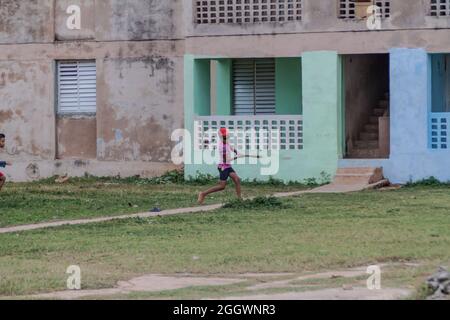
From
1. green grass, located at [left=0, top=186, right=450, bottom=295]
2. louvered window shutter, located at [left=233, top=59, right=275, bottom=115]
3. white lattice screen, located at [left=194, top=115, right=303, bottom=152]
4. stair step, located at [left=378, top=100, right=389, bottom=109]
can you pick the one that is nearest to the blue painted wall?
white lattice screen, located at [left=194, top=115, right=303, bottom=152]

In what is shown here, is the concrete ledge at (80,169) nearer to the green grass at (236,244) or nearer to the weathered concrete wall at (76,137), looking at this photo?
the weathered concrete wall at (76,137)

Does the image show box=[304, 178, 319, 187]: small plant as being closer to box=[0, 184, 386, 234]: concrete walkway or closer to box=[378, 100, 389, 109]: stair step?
box=[0, 184, 386, 234]: concrete walkway

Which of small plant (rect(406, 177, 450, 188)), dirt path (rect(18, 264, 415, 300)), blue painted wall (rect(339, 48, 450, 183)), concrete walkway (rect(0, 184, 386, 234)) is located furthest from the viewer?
blue painted wall (rect(339, 48, 450, 183))

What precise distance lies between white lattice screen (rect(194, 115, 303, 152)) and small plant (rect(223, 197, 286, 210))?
6.11 metres

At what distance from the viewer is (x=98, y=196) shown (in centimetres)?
2536

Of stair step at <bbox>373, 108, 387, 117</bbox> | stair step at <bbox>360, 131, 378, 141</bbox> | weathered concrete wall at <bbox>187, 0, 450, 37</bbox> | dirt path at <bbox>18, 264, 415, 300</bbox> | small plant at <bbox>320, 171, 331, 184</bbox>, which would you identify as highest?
weathered concrete wall at <bbox>187, 0, 450, 37</bbox>

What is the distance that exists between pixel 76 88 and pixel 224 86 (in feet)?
11.6

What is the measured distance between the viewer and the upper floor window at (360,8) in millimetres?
27266

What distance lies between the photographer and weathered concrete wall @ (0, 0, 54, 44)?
31.0m

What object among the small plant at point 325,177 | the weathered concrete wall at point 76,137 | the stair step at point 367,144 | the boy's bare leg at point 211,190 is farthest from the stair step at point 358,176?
the weathered concrete wall at point 76,137

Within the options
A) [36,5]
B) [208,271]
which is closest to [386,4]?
[36,5]

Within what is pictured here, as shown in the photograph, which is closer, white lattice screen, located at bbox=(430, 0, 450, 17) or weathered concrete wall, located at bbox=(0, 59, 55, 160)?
white lattice screen, located at bbox=(430, 0, 450, 17)

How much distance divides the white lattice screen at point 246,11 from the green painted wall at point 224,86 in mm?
1682

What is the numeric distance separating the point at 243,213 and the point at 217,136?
738 centimetres
